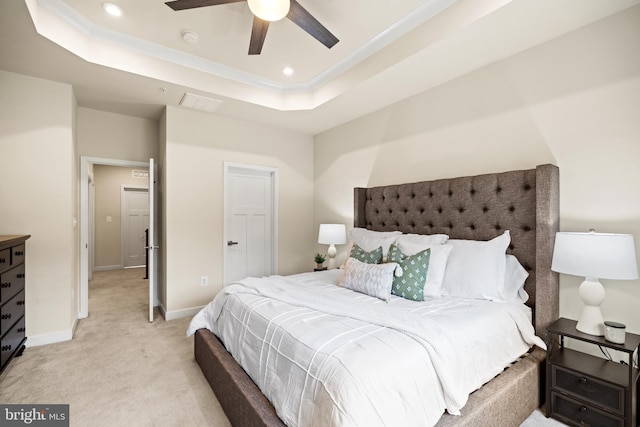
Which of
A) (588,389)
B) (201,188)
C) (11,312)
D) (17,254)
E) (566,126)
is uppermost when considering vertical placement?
(566,126)

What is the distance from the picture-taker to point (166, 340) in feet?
9.82

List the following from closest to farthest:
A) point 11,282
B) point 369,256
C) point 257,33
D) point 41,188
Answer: point 257,33 < point 11,282 < point 369,256 < point 41,188

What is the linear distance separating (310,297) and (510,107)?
2.24 meters

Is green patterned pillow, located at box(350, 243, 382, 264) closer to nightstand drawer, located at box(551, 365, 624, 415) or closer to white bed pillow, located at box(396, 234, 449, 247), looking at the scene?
white bed pillow, located at box(396, 234, 449, 247)

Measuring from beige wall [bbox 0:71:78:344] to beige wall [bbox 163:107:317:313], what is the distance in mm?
928

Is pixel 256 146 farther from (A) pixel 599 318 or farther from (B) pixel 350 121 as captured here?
(A) pixel 599 318

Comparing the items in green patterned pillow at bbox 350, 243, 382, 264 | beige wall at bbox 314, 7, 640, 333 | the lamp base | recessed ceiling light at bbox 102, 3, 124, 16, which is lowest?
the lamp base

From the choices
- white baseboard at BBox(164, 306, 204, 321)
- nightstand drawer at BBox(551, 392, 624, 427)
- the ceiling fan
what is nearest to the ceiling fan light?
Answer: the ceiling fan

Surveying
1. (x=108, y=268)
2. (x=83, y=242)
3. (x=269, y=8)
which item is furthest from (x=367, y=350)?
(x=108, y=268)

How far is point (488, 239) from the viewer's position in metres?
2.43

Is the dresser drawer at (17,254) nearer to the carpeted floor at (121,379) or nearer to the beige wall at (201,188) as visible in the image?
the carpeted floor at (121,379)

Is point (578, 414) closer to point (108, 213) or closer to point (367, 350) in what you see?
point (367, 350)

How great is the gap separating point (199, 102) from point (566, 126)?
11.6ft

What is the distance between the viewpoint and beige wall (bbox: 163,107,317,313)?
360cm
